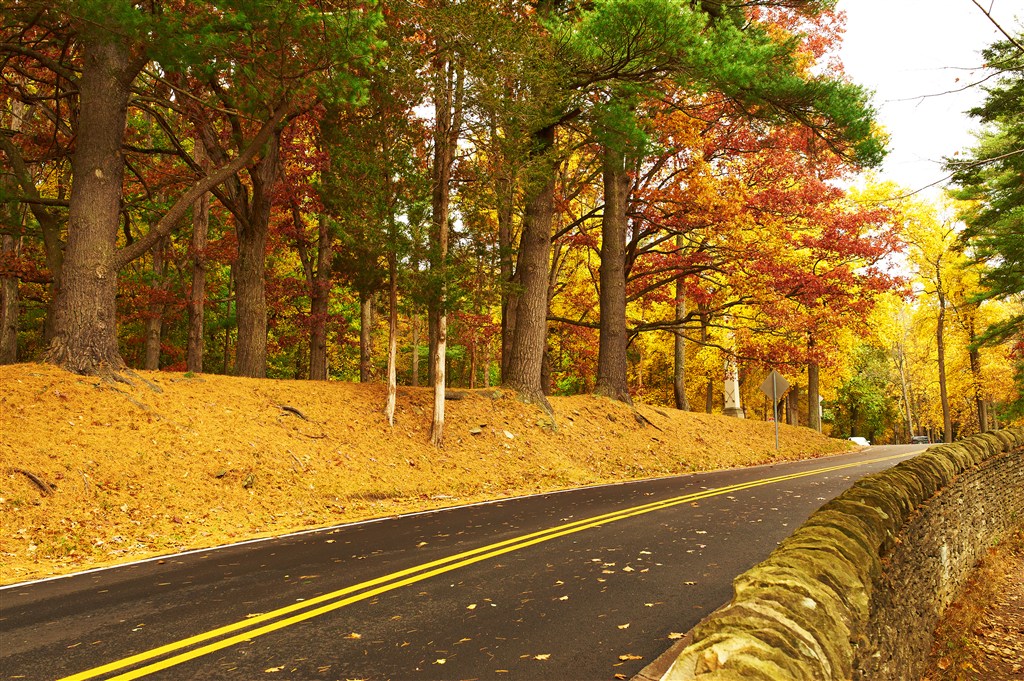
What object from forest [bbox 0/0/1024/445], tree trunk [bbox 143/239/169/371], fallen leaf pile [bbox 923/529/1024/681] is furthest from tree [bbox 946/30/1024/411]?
tree trunk [bbox 143/239/169/371]

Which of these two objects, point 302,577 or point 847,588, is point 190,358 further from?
point 847,588

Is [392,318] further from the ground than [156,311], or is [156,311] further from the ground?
[156,311]

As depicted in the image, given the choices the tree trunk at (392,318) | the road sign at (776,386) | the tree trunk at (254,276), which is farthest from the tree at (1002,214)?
the tree trunk at (254,276)

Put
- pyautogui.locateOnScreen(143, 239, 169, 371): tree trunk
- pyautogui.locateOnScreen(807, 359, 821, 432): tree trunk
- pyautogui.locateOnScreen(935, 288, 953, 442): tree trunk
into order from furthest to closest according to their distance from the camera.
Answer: pyautogui.locateOnScreen(935, 288, 953, 442): tree trunk, pyautogui.locateOnScreen(807, 359, 821, 432): tree trunk, pyautogui.locateOnScreen(143, 239, 169, 371): tree trunk

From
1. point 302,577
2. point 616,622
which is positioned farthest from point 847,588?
point 302,577

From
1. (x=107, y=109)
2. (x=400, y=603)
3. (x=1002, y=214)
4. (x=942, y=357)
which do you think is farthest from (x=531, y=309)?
(x=942, y=357)

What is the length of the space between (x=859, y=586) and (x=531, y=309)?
13.4 m

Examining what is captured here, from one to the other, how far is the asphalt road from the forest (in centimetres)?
441

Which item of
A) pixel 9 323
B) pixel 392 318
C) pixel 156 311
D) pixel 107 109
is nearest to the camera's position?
pixel 107 109

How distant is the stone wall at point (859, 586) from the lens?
2521 mm

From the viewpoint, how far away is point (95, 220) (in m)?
11.0

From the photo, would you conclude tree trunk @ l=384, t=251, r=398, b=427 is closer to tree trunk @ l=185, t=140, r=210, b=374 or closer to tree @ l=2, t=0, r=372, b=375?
tree @ l=2, t=0, r=372, b=375

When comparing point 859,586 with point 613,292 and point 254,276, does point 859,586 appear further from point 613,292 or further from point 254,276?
point 613,292

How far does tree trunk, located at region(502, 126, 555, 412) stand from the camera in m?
16.8
